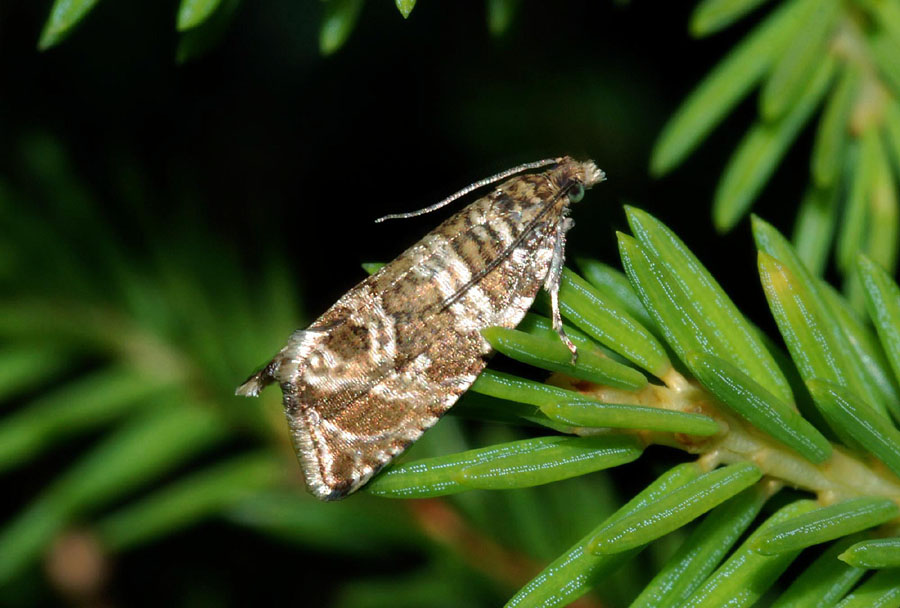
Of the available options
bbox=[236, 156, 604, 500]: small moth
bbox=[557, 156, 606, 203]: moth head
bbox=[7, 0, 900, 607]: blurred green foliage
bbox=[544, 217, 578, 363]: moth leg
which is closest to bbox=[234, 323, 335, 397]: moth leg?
bbox=[236, 156, 604, 500]: small moth

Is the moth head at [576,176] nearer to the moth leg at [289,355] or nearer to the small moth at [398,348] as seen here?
the small moth at [398,348]

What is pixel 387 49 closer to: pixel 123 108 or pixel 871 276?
pixel 123 108

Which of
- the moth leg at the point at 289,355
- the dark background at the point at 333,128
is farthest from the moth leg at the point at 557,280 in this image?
the dark background at the point at 333,128

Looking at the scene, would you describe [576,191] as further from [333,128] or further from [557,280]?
[333,128]

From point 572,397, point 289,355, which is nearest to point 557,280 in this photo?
point 572,397

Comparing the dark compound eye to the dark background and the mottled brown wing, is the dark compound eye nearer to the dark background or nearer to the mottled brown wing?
the mottled brown wing
